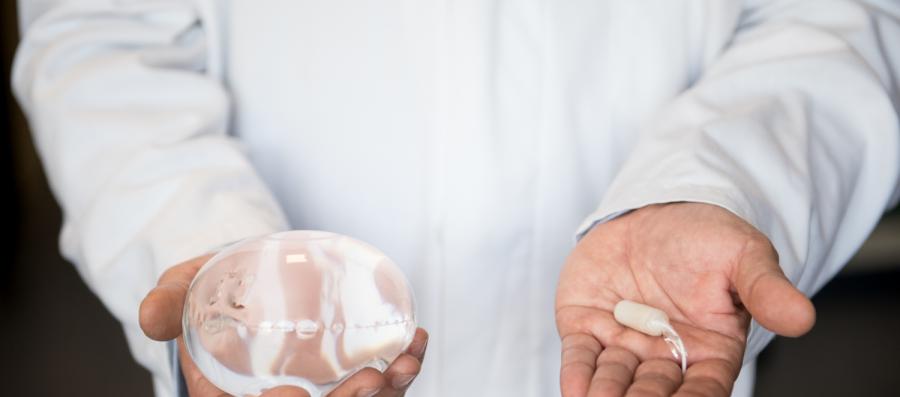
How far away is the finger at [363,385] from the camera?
0.60 meters

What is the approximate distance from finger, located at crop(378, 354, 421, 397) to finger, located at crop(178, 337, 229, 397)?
0.11 meters

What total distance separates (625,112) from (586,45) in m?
0.07

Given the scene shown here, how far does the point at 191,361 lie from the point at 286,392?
14 centimetres

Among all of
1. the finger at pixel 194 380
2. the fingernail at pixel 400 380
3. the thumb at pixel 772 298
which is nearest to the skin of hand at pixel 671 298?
the thumb at pixel 772 298

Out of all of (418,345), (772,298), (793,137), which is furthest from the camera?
(793,137)

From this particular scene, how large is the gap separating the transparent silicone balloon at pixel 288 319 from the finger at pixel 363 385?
0.13 ft

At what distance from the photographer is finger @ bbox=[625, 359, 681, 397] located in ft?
1.89

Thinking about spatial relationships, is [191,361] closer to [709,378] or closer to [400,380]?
[400,380]

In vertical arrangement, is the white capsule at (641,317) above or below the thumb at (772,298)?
below

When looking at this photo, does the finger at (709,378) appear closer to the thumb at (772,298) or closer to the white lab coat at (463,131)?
the thumb at (772,298)

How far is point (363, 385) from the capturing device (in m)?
0.60

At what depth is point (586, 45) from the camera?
0.87 m

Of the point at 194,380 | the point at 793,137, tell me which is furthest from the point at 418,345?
the point at 793,137

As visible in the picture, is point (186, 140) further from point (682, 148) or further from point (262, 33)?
point (682, 148)
